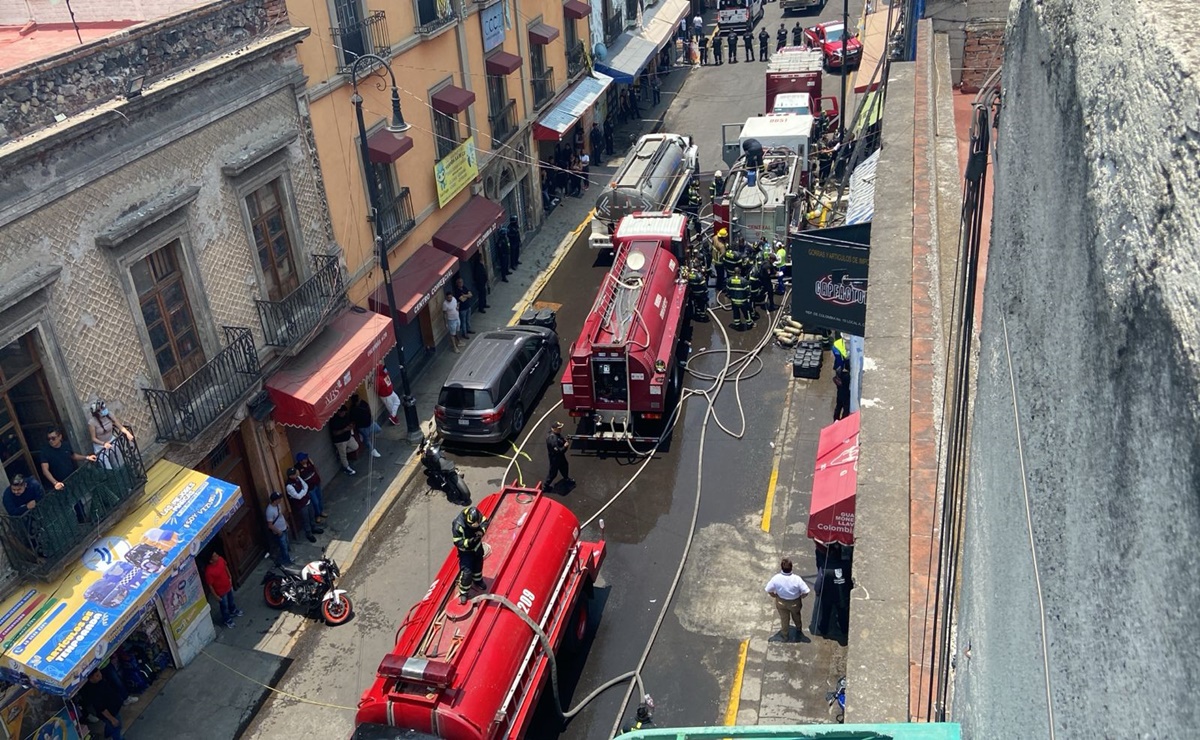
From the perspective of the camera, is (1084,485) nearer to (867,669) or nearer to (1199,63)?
(1199,63)

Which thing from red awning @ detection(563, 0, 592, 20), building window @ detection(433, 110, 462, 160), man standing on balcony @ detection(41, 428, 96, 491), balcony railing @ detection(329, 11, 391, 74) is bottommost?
man standing on balcony @ detection(41, 428, 96, 491)

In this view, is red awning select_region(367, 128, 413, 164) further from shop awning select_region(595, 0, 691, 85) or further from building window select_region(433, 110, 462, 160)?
shop awning select_region(595, 0, 691, 85)

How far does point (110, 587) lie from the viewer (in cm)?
1445

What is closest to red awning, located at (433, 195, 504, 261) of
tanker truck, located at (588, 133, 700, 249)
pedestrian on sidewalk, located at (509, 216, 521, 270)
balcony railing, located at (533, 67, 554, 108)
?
pedestrian on sidewalk, located at (509, 216, 521, 270)

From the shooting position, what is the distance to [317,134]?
2059cm

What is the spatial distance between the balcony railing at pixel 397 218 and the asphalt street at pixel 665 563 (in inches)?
212

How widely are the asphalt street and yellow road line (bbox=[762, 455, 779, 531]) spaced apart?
3.9 inches

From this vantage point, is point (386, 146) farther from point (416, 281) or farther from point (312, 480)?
point (312, 480)

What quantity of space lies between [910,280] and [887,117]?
23.8ft

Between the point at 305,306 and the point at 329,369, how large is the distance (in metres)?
1.41

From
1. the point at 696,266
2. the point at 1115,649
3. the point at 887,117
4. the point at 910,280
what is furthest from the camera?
the point at 696,266

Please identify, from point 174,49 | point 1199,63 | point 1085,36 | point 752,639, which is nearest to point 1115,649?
point 1199,63

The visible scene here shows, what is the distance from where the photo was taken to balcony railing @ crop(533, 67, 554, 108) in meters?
33.9

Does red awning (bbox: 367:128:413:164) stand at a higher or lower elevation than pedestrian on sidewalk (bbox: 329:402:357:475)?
higher
